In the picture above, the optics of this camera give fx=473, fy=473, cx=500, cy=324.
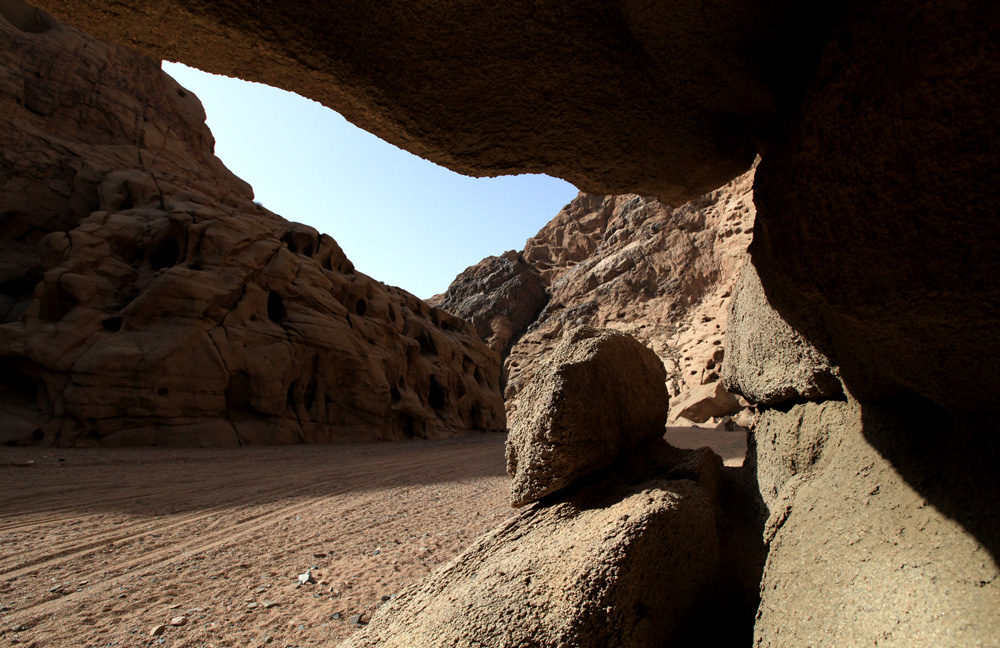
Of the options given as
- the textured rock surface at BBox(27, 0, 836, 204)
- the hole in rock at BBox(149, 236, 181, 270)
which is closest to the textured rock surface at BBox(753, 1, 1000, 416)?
the textured rock surface at BBox(27, 0, 836, 204)

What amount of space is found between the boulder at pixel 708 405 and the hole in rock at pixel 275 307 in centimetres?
1327

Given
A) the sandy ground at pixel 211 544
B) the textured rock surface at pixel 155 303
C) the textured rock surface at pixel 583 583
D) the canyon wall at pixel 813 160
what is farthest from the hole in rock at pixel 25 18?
the textured rock surface at pixel 583 583

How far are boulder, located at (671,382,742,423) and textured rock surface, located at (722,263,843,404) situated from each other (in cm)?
1385

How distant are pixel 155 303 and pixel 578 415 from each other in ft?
37.7

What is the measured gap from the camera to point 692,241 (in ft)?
85.3

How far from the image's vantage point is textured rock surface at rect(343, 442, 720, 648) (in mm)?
1636

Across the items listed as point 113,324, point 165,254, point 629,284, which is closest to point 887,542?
point 113,324

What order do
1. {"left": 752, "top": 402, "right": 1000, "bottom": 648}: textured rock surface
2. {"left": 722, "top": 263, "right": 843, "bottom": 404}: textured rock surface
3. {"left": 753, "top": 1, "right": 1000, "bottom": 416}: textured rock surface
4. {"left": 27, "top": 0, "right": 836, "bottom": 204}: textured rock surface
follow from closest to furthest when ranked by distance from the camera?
{"left": 753, "top": 1, "right": 1000, "bottom": 416}: textured rock surface < {"left": 752, "top": 402, "right": 1000, "bottom": 648}: textured rock surface < {"left": 27, "top": 0, "right": 836, "bottom": 204}: textured rock surface < {"left": 722, "top": 263, "right": 843, "bottom": 404}: textured rock surface

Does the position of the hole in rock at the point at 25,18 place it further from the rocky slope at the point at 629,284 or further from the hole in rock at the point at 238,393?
the rocky slope at the point at 629,284

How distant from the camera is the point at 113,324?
10.5 metres

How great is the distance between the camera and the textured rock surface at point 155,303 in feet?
31.1

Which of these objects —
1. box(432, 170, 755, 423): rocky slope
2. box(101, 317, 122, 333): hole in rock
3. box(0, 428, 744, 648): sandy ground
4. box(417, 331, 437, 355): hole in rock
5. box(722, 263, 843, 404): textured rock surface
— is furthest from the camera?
box(432, 170, 755, 423): rocky slope

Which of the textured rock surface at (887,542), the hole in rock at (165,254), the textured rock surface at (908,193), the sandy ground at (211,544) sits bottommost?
the sandy ground at (211,544)

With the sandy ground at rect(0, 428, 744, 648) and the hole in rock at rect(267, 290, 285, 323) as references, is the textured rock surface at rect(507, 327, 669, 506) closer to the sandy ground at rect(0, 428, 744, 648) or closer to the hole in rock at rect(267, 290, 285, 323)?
the sandy ground at rect(0, 428, 744, 648)
